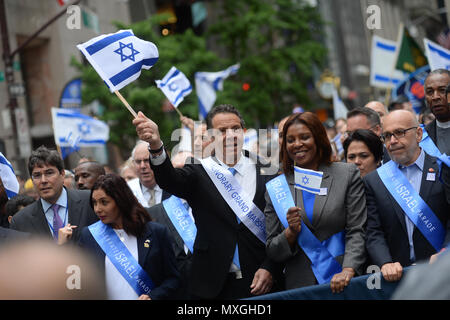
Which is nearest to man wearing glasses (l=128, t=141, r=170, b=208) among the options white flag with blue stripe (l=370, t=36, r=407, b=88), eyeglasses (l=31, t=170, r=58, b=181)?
eyeglasses (l=31, t=170, r=58, b=181)

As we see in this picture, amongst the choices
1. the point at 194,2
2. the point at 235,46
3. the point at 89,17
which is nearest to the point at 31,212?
the point at 89,17

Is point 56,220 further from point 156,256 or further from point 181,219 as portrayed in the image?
point 156,256

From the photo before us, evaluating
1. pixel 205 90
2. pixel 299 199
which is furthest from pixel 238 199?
pixel 205 90

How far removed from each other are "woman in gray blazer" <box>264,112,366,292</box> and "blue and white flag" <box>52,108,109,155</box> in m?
5.81

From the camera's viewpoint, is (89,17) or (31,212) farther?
(89,17)

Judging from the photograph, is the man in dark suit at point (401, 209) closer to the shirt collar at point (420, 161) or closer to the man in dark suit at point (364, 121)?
the shirt collar at point (420, 161)

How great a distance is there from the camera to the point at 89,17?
14.7 m

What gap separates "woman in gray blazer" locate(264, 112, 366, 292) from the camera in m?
4.09

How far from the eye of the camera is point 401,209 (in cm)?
418

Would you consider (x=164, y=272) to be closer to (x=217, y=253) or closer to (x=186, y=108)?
(x=217, y=253)

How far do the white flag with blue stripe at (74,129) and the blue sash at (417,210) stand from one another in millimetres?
6211

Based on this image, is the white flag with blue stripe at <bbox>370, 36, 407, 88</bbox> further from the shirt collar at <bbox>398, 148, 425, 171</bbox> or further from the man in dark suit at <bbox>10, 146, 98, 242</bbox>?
the man in dark suit at <bbox>10, 146, 98, 242</bbox>

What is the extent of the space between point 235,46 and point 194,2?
7.45 m
